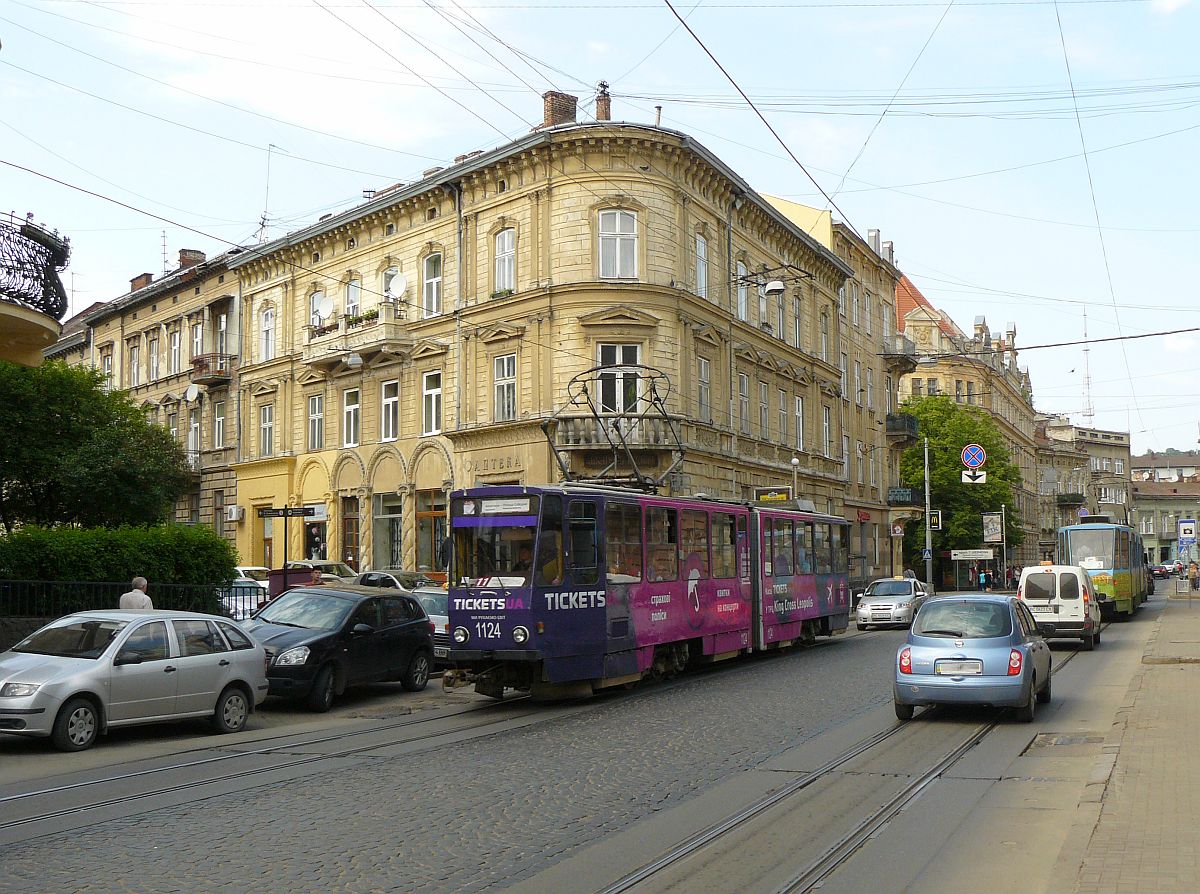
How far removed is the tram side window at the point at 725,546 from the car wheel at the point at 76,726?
11.9 m

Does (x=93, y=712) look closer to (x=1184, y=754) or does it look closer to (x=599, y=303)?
(x=1184, y=754)

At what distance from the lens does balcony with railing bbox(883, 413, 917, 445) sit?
202 feet

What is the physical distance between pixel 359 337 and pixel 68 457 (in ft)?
39.0

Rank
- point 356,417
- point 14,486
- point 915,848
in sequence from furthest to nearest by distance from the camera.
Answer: point 356,417, point 14,486, point 915,848

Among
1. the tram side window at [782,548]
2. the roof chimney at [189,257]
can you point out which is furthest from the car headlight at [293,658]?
the roof chimney at [189,257]

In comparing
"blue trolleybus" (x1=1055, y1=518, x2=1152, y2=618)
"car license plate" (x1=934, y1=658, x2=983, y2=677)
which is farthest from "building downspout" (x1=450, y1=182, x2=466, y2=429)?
"car license plate" (x1=934, y1=658, x2=983, y2=677)

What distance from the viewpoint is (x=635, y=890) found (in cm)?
716

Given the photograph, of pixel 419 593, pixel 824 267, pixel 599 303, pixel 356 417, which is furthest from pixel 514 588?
pixel 824 267

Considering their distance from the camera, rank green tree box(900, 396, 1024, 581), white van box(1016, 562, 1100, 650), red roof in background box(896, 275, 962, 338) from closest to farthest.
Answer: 1. white van box(1016, 562, 1100, 650)
2. green tree box(900, 396, 1024, 581)
3. red roof in background box(896, 275, 962, 338)

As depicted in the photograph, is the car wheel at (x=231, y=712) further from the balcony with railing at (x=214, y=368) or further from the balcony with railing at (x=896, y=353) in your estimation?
the balcony with railing at (x=896, y=353)

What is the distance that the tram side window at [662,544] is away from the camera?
19016 millimetres

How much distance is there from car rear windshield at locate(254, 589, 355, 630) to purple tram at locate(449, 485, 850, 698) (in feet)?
6.43

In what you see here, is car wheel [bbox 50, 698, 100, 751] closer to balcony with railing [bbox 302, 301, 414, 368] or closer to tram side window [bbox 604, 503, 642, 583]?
tram side window [bbox 604, 503, 642, 583]

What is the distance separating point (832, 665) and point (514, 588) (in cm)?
881
